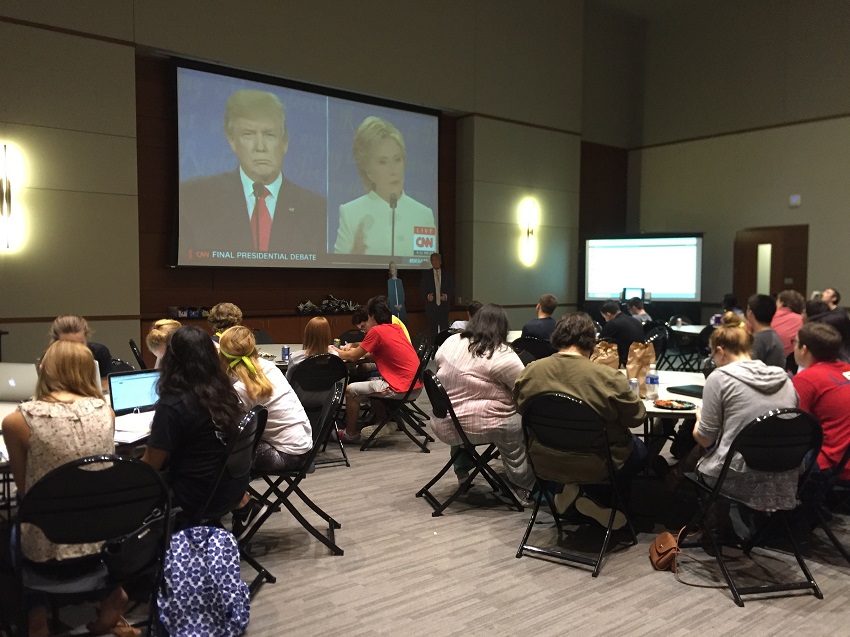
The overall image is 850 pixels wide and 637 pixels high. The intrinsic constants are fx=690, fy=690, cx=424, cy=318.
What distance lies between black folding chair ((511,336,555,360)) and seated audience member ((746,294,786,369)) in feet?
5.12

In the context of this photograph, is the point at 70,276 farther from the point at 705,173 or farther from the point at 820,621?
the point at 705,173

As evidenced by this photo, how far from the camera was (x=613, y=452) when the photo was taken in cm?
339

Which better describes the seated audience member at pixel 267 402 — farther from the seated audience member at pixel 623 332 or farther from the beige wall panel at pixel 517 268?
the beige wall panel at pixel 517 268

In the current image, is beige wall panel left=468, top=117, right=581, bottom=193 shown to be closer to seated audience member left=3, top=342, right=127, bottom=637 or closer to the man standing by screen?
the man standing by screen

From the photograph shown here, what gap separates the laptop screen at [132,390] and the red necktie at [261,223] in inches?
211

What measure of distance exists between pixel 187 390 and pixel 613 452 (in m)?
2.01

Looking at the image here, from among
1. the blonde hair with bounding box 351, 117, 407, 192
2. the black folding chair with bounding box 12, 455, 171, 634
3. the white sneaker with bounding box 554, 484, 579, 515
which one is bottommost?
the white sneaker with bounding box 554, 484, 579, 515

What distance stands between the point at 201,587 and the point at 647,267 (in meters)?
10.5

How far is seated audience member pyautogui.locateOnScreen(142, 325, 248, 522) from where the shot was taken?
8.82ft

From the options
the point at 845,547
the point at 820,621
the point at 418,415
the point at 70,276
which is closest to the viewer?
the point at 820,621

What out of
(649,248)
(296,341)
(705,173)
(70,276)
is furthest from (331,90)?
(705,173)

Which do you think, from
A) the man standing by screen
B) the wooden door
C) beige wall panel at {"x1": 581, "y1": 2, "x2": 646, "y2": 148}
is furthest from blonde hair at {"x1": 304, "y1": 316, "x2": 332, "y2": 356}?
beige wall panel at {"x1": 581, "y1": 2, "x2": 646, "y2": 148}

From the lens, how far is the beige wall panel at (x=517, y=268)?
1096 cm

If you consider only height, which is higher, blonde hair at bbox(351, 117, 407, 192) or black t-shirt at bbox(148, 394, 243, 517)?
blonde hair at bbox(351, 117, 407, 192)
